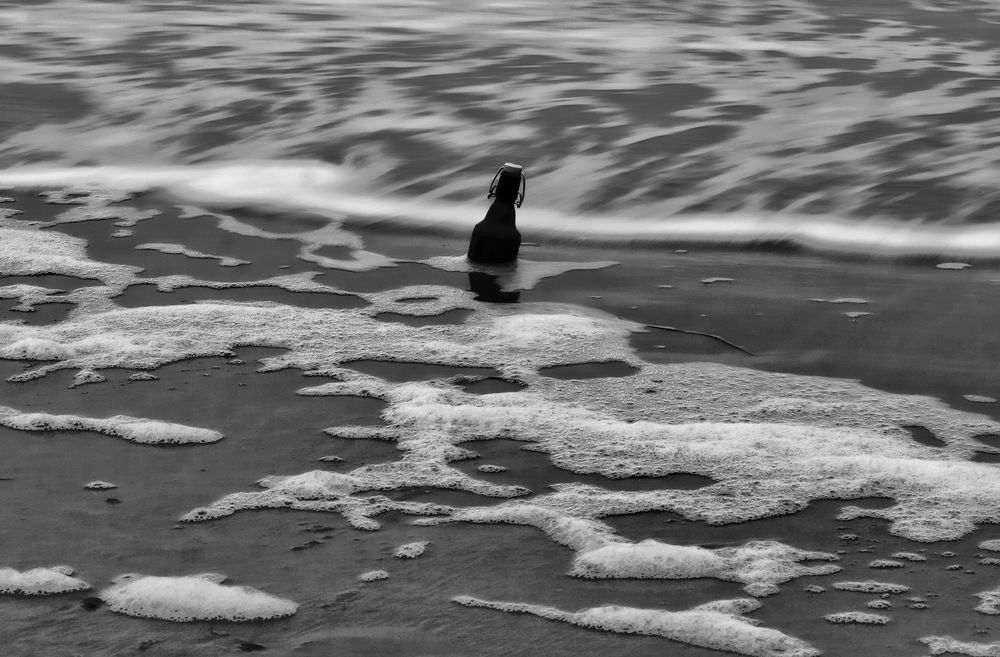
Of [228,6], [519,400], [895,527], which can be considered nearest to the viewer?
[895,527]

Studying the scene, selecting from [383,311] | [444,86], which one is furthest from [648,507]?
[444,86]

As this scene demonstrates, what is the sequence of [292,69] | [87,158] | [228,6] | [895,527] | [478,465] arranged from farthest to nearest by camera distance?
1. [228,6]
2. [292,69]
3. [87,158]
4. [478,465]
5. [895,527]

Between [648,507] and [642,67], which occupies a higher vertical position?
[642,67]

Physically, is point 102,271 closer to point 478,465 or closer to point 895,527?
point 478,465

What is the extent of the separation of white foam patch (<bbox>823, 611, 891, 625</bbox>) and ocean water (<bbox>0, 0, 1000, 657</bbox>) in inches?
0.5

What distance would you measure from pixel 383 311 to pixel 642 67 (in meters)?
5.83

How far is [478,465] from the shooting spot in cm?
313

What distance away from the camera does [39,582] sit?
246 centimetres

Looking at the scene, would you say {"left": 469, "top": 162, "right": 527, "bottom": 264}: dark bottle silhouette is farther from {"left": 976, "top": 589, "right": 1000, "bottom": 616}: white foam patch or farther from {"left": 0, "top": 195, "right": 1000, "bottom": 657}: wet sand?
{"left": 976, "top": 589, "right": 1000, "bottom": 616}: white foam patch

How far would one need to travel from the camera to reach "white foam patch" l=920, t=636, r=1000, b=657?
89.7 inches

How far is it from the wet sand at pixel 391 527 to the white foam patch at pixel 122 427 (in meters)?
0.04

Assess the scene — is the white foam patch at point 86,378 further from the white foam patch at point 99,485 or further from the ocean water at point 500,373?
the white foam patch at point 99,485

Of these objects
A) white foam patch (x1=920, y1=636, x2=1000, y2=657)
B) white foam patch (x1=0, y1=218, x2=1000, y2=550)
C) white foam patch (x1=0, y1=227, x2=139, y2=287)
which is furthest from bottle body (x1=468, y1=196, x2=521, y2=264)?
white foam patch (x1=920, y1=636, x2=1000, y2=657)

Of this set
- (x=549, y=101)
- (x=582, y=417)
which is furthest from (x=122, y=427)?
(x=549, y=101)
